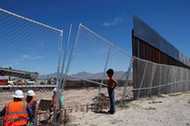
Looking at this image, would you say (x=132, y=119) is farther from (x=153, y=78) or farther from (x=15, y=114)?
(x=153, y=78)

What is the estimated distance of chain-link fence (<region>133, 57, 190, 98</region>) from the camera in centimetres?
1257

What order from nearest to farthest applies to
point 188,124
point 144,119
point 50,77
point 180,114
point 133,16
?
point 50,77 < point 188,124 < point 144,119 < point 180,114 < point 133,16

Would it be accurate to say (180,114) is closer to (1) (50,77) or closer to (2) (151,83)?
(1) (50,77)

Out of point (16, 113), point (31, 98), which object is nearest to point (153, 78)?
point (31, 98)

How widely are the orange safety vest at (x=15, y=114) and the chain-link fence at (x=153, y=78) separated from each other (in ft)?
25.9

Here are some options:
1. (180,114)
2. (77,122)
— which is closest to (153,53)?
(180,114)

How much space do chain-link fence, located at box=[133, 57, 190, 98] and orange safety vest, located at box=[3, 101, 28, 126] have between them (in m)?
7.88

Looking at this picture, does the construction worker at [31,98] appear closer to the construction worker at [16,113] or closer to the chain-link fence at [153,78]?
the construction worker at [16,113]

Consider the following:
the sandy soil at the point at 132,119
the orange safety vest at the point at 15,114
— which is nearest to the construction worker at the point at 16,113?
the orange safety vest at the point at 15,114

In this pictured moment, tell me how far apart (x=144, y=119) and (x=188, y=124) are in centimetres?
132

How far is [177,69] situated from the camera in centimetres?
2084

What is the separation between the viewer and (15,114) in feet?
13.9

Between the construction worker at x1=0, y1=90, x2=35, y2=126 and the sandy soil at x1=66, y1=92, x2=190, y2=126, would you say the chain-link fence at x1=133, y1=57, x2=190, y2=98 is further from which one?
the construction worker at x1=0, y1=90, x2=35, y2=126

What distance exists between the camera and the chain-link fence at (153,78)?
41.2 ft
